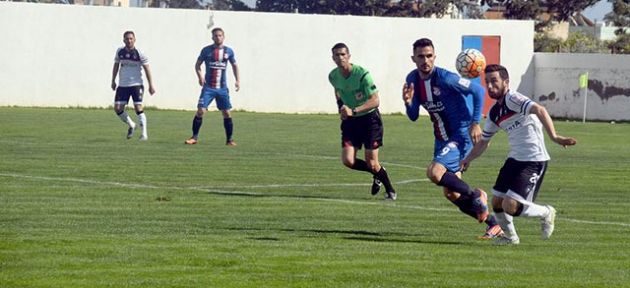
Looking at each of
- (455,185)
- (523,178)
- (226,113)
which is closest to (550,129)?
(523,178)

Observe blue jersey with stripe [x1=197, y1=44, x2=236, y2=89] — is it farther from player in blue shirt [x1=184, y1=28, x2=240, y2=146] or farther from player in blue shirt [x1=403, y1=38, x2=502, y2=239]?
player in blue shirt [x1=403, y1=38, x2=502, y2=239]

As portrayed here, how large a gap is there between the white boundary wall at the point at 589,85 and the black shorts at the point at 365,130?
105 feet

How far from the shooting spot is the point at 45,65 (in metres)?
44.8

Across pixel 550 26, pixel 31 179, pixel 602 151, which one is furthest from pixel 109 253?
pixel 550 26

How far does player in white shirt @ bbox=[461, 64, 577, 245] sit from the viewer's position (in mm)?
12875

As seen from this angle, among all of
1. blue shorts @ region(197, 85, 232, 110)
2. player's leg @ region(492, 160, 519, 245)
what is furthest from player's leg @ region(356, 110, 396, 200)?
blue shorts @ region(197, 85, 232, 110)

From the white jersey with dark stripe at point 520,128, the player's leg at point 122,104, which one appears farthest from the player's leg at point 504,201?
the player's leg at point 122,104

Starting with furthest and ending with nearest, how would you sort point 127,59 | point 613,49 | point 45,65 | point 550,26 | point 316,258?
point 550,26 → point 613,49 → point 45,65 → point 127,59 → point 316,258

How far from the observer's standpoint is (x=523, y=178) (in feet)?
42.4

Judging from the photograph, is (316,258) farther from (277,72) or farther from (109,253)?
(277,72)

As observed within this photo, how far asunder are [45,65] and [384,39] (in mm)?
11568

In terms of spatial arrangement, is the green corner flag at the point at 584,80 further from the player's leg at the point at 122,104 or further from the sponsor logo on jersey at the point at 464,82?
the sponsor logo on jersey at the point at 464,82

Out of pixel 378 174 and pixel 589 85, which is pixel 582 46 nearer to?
pixel 589 85

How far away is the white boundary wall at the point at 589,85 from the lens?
161ft
